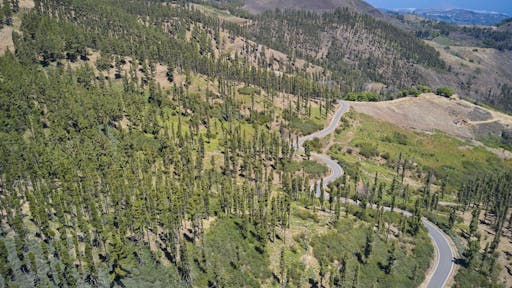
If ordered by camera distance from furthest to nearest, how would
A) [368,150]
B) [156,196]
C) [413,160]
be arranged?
[368,150], [413,160], [156,196]

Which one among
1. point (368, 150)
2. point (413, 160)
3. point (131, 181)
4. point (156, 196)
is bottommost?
point (413, 160)

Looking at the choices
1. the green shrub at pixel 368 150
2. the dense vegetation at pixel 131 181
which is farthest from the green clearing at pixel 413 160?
the dense vegetation at pixel 131 181

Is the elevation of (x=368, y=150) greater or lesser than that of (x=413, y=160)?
greater

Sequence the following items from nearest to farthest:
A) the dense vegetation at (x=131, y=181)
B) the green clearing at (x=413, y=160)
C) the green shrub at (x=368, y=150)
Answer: the dense vegetation at (x=131, y=181), the green clearing at (x=413, y=160), the green shrub at (x=368, y=150)

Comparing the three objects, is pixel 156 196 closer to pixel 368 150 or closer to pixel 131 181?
pixel 131 181

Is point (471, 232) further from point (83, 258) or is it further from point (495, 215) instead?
point (83, 258)

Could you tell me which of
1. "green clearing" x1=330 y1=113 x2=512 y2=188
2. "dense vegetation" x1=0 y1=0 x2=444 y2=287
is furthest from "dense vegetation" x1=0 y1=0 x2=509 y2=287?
"green clearing" x1=330 y1=113 x2=512 y2=188

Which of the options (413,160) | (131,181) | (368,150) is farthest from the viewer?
(368,150)

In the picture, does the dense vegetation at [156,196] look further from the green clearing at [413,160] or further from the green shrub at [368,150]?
the green clearing at [413,160]

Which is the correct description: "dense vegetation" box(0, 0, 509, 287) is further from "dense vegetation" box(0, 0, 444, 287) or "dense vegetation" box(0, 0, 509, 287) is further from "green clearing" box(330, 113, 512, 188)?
"green clearing" box(330, 113, 512, 188)

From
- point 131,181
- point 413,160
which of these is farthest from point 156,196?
point 413,160

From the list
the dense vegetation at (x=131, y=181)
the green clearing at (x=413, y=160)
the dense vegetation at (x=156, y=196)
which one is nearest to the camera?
the dense vegetation at (x=131, y=181)

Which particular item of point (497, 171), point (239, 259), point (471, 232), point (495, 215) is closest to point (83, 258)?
point (239, 259)
